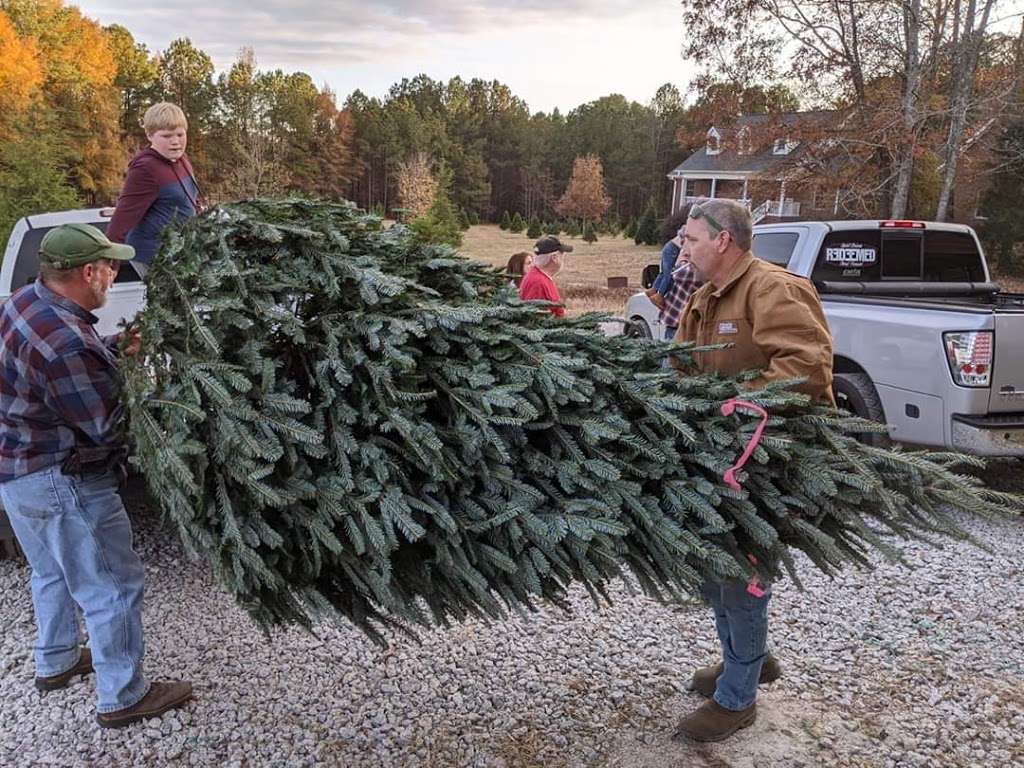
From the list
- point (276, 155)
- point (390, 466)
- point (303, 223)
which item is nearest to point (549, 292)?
point (303, 223)

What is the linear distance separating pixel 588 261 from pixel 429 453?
32.7 metres

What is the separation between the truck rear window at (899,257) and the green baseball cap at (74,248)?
5654 millimetres

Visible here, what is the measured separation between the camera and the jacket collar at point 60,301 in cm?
290

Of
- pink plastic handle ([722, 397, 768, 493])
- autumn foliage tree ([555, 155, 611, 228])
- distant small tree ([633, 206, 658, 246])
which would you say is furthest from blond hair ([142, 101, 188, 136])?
autumn foliage tree ([555, 155, 611, 228])

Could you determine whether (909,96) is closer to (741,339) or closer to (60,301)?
(741,339)

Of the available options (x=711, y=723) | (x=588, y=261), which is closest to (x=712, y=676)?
(x=711, y=723)

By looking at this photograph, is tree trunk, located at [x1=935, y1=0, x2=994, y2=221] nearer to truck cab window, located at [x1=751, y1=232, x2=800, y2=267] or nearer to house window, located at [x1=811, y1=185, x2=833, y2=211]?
house window, located at [x1=811, y1=185, x2=833, y2=211]

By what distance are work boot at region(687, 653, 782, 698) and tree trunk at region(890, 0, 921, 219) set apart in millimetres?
14858

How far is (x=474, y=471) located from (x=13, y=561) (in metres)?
3.54

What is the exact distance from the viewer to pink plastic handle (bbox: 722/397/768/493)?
245 centimetres

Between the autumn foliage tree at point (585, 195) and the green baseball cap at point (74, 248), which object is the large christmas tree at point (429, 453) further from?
the autumn foliage tree at point (585, 195)

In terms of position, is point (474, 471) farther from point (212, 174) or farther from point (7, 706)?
point (212, 174)

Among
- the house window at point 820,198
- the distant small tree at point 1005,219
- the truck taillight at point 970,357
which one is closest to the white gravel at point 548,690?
the truck taillight at point 970,357

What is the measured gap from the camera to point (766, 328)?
286 cm
